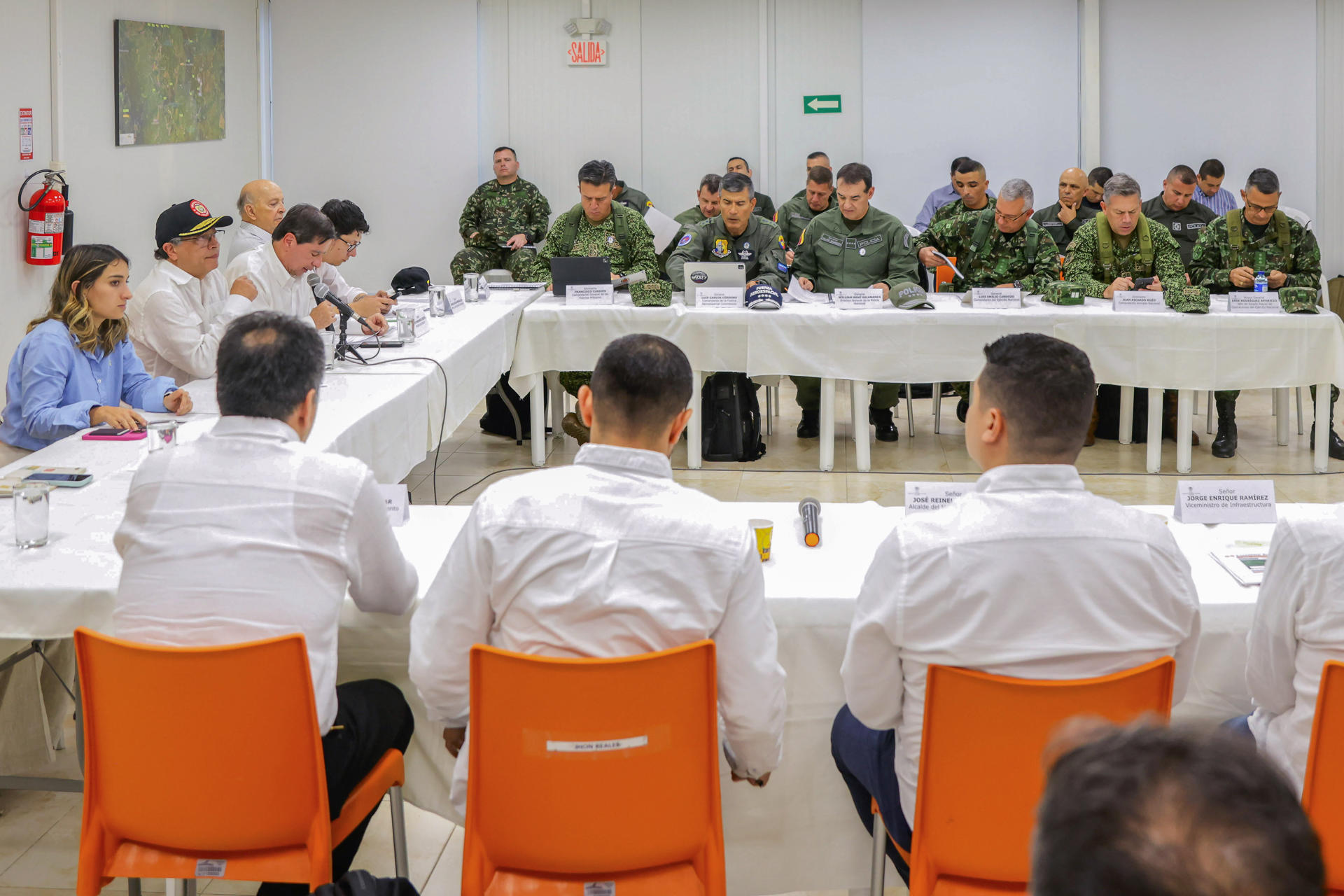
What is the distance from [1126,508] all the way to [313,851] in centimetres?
121

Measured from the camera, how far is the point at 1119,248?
19.4ft

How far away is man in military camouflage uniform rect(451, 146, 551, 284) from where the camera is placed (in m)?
8.38

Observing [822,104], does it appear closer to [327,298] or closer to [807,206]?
[807,206]

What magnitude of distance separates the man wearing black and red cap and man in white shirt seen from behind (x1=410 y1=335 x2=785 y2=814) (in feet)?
8.10

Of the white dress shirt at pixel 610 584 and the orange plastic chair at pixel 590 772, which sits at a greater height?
the white dress shirt at pixel 610 584

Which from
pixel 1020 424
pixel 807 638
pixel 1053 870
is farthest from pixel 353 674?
pixel 1053 870

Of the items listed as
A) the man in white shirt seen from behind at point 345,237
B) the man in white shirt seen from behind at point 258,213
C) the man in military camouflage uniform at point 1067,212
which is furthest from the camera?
the man in military camouflage uniform at point 1067,212

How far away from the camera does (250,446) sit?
192cm

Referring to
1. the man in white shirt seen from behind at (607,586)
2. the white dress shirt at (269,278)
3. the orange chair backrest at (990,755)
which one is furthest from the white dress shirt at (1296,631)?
the white dress shirt at (269,278)

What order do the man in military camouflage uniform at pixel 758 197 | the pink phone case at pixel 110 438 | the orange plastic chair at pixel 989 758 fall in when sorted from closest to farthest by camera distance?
the orange plastic chair at pixel 989 758 → the pink phone case at pixel 110 438 → the man in military camouflage uniform at pixel 758 197

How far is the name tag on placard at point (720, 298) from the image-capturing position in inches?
223

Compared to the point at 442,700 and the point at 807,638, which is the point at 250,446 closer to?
the point at 442,700

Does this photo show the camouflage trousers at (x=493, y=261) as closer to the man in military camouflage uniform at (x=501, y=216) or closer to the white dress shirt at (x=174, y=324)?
the man in military camouflage uniform at (x=501, y=216)

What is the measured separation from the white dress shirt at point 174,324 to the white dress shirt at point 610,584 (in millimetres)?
2425
